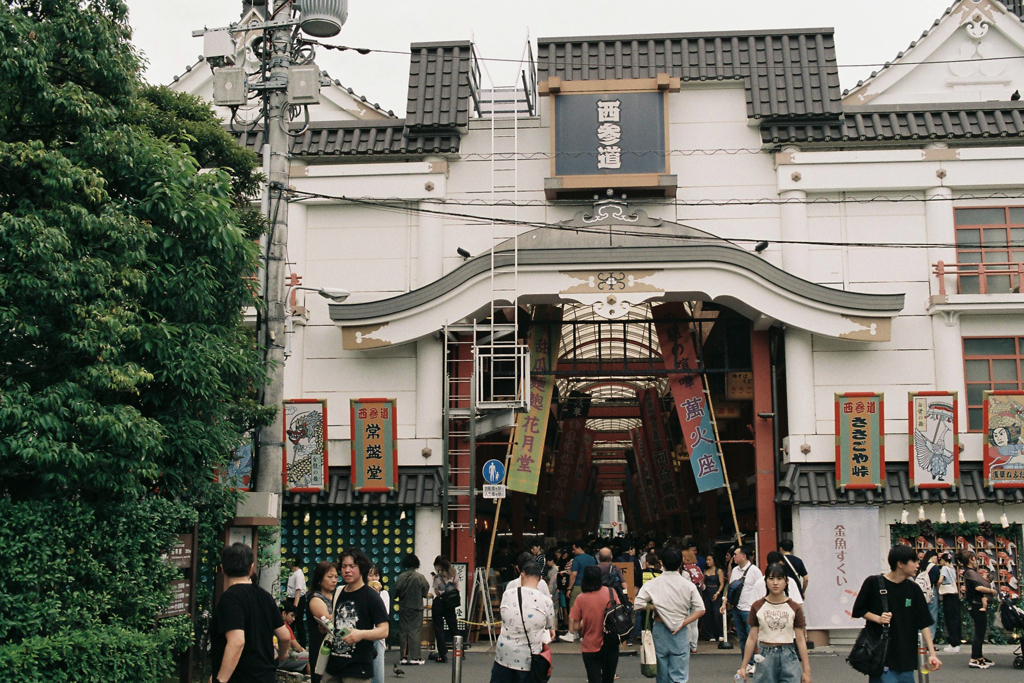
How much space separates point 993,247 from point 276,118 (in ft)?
46.0

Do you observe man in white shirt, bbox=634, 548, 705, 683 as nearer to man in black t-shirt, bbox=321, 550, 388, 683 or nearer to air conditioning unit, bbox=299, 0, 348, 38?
man in black t-shirt, bbox=321, 550, 388, 683

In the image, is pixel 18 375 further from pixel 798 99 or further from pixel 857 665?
pixel 798 99

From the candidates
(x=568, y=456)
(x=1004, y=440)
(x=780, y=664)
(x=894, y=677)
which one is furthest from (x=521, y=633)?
(x=568, y=456)

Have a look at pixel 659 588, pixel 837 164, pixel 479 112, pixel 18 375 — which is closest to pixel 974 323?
pixel 837 164

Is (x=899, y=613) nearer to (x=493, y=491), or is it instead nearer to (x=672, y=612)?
(x=672, y=612)

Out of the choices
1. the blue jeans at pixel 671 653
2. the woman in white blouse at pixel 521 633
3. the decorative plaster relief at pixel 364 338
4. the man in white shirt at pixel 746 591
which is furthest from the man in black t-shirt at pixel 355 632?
the decorative plaster relief at pixel 364 338

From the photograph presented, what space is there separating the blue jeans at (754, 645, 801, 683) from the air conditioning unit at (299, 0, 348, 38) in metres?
10.3

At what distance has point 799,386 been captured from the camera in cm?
2014

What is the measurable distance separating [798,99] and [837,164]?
1511mm

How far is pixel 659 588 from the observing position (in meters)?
11.0

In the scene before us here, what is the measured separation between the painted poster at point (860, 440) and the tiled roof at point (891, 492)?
20 cm

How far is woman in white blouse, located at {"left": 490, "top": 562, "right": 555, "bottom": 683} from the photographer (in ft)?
31.8

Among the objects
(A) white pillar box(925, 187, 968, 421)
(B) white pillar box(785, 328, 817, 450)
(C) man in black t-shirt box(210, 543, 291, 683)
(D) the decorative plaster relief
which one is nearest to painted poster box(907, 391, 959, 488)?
(A) white pillar box(925, 187, 968, 421)

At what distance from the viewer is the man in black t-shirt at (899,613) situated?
31.2 feet
